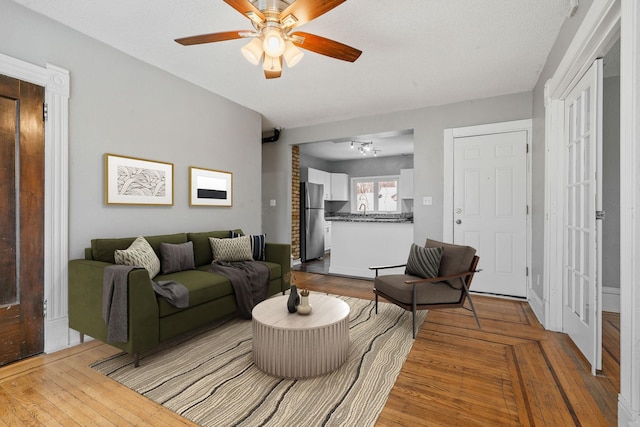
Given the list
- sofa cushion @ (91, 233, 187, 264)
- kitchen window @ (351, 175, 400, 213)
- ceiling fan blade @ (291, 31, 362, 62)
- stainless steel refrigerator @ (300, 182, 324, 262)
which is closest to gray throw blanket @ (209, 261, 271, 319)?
sofa cushion @ (91, 233, 187, 264)

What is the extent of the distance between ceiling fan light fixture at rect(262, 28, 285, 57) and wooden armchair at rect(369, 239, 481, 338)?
2.07 meters

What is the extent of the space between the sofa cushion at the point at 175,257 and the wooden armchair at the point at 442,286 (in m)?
1.95

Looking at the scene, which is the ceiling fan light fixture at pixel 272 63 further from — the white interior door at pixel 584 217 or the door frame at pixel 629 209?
the white interior door at pixel 584 217

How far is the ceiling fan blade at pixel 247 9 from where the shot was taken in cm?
175

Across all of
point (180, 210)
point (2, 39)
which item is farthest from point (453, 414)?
point (2, 39)

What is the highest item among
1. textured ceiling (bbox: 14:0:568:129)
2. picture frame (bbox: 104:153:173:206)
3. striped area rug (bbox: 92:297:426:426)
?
textured ceiling (bbox: 14:0:568:129)

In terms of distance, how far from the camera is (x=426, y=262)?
9.77 feet

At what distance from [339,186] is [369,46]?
5580mm

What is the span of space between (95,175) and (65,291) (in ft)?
3.35

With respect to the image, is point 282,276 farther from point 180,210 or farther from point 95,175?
point 95,175

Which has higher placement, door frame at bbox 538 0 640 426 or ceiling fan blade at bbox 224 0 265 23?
ceiling fan blade at bbox 224 0 265 23

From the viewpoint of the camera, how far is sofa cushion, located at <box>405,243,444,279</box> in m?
2.93

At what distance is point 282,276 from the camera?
3633mm

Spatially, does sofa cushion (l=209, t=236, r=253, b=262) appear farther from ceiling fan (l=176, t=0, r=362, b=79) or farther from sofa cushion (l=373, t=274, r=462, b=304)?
ceiling fan (l=176, t=0, r=362, b=79)
